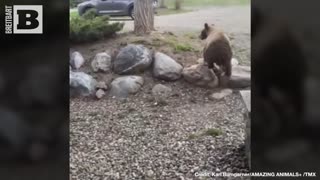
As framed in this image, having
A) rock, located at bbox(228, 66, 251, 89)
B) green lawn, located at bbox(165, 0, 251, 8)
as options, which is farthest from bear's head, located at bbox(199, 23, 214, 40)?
rock, located at bbox(228, 66, 251, 89)

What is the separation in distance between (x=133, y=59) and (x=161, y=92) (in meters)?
0.26

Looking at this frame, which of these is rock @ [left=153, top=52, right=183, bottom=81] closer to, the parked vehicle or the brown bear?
the brown bear

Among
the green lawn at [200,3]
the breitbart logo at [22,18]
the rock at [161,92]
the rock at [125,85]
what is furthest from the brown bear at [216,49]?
the breitbart logo at [22,18]

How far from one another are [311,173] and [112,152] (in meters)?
1.21

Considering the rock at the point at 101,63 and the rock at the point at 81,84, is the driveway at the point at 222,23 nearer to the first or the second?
the rock at the point at 101,63

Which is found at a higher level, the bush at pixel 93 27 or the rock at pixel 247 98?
the bush at pixel 93 27

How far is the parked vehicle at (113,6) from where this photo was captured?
338cm

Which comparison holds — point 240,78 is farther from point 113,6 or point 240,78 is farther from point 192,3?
point 113,6

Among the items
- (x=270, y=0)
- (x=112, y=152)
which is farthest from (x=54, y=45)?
(x=270, y=0)

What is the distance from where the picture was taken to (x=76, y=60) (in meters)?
3.35

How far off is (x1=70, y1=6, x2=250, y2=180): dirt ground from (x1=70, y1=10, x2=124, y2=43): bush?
46 mm

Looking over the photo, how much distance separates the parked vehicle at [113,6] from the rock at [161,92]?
0.45 meters

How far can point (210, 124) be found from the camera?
3.39 meters

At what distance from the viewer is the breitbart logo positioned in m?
3.25
